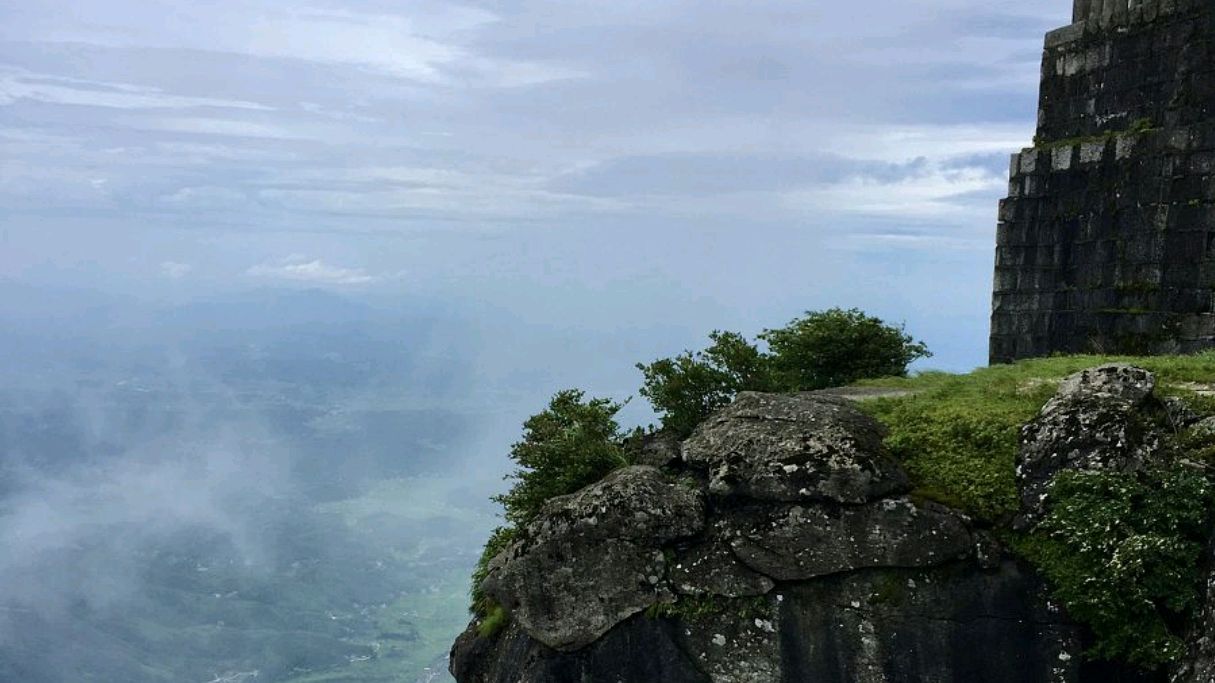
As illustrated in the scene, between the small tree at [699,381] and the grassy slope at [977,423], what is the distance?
3.25 metres

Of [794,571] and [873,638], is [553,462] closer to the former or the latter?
[794,571]

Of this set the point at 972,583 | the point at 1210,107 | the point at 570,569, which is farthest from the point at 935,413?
the point at 1210,107

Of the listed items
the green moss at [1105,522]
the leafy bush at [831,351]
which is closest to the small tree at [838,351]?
the leafy bush at [831,351]

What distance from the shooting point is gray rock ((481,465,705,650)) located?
45.6 ft

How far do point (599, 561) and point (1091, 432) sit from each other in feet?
21.3

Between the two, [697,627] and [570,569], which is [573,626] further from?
[697,627]

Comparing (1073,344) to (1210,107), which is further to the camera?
(1073,344)

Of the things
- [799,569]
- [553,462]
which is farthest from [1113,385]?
[553,462]

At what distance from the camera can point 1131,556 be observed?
462 inches

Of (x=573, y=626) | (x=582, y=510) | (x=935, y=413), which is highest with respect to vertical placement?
(x=935, y=413)

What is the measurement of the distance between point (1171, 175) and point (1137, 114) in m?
2.00

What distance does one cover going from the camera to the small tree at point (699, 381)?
18703 mm

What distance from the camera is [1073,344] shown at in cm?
2331

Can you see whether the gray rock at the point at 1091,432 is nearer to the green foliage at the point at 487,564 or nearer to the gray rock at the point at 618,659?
the gray rock at the point at 618,659
